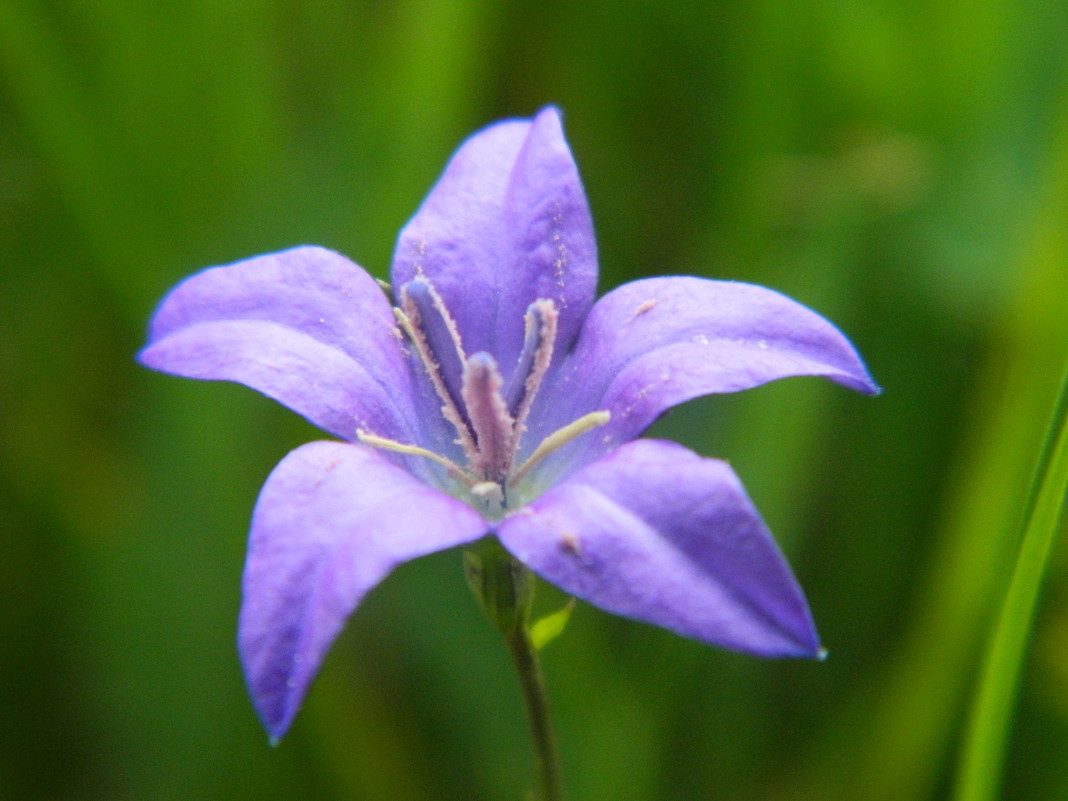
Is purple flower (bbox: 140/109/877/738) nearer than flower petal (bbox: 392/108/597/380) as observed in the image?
Yes

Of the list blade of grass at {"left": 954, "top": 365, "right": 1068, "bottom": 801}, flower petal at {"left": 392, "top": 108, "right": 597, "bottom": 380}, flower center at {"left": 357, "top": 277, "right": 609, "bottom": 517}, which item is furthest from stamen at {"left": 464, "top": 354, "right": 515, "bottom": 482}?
blade of grass at {"left": 954, "top": 365, "right": 1068, "bottom": 801}

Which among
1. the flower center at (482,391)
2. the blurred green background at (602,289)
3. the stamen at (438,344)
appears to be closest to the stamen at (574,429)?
the flower center at (482,391)

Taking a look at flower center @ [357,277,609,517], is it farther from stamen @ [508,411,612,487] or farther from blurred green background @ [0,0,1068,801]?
blurred green background @ [0,0,1068,801]

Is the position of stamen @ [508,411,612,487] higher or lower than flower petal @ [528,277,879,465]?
lower

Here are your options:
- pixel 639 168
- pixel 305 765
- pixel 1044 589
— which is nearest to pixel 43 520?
pixel 305 765

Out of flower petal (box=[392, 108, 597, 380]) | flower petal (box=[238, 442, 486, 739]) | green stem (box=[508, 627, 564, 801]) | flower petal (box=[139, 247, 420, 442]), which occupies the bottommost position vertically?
green stem (box=[508, 627, 564, 801])

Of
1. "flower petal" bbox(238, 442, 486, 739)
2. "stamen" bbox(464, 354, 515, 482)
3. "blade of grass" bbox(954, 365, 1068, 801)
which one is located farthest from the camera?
"stamen" bbox(464, 354, 515, 482)
